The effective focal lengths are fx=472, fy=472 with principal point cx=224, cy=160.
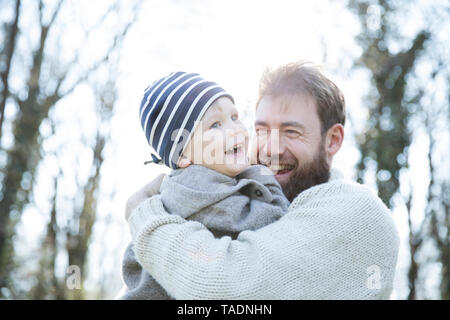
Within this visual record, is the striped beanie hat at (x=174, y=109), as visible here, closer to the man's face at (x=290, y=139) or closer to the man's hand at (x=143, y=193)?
the man's hand at (x=143, y=193)

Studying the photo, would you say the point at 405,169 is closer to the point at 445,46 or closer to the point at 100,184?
Answer: the point at 445,46

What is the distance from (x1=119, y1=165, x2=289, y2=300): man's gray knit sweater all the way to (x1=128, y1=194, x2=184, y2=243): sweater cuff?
5 centimetres

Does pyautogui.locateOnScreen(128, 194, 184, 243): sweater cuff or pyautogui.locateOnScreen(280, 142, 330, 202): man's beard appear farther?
pyautogui.locateOnScreen(280, 142, 330, 202): man's beard

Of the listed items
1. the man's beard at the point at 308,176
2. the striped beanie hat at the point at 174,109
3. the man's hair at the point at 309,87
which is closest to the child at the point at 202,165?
the striped beanie hat at the point at 174,109

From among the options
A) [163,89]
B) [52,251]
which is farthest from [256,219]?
[52,251]

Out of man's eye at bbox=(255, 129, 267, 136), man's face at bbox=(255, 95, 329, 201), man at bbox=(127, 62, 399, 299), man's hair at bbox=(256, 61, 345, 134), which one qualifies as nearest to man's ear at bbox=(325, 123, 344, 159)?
man's hair at bbox=(256, 61, 345, 134)

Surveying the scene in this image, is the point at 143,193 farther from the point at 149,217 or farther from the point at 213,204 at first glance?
the point at 213,204

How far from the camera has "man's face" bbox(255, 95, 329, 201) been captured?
2.76 metres

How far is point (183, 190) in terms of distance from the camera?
1950 mm

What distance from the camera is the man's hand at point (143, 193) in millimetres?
2162

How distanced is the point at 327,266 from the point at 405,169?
11559mm

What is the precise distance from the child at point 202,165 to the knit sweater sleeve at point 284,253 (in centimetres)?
9

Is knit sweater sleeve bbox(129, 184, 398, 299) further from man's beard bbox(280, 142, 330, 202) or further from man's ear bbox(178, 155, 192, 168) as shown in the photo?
man's beard bbox(280, 142, 330, 202)

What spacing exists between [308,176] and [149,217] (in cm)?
114
